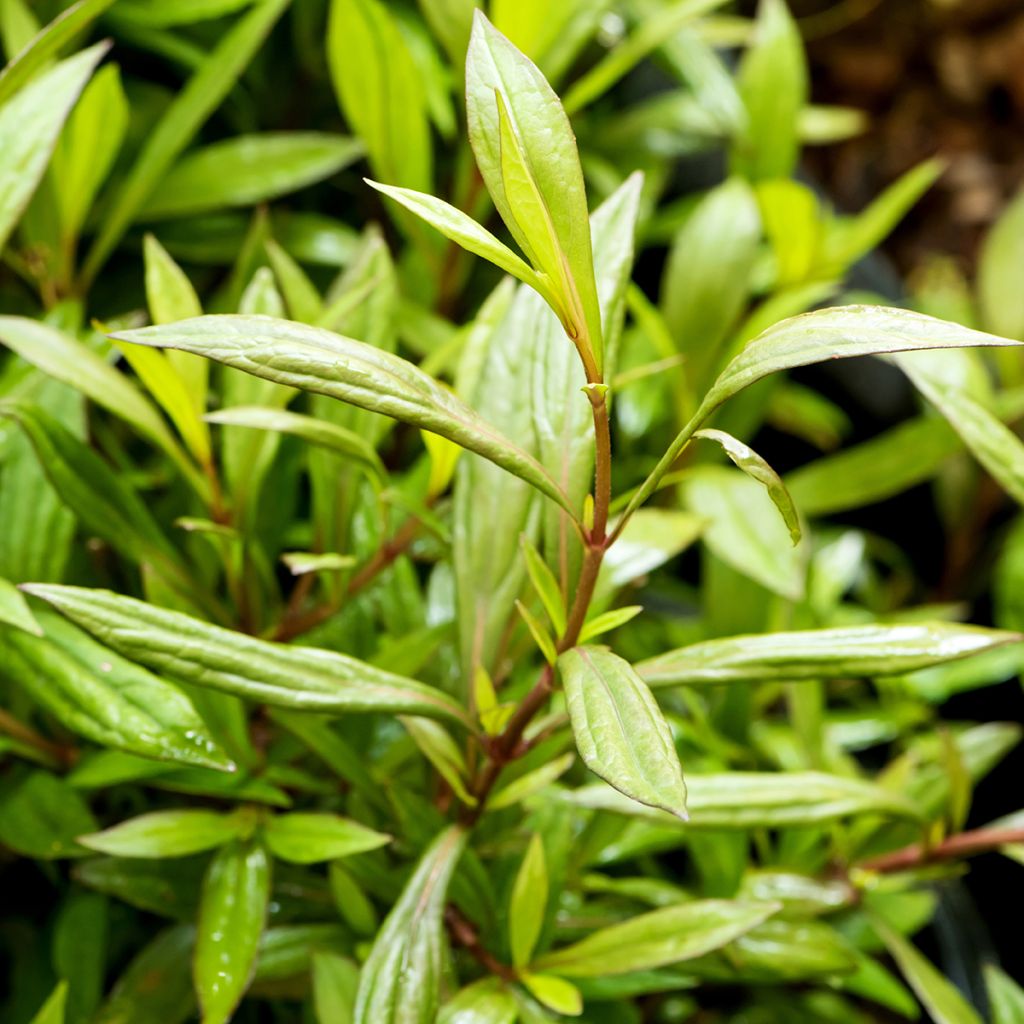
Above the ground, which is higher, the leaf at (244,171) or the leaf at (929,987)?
the leaf at (244,171)

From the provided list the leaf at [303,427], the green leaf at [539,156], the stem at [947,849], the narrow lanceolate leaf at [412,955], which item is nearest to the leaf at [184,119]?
the leaf at [303,427]

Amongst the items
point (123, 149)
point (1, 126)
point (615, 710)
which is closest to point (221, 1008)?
point (615, 710)

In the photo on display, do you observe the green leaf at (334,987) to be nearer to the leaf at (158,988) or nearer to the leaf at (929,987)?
the leaf at (158,988)

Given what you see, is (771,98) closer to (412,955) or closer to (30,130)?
(30,130)

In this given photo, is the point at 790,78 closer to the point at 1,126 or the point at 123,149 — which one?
the point at 123,149

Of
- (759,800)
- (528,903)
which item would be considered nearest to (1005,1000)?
(759,800)

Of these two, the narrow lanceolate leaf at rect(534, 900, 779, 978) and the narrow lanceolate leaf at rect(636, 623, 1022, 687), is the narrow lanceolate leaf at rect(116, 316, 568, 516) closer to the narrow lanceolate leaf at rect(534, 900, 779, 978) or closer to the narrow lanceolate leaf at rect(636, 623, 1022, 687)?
the narrow lanceolate leaf at rect(636, 623, 1022, 687)
